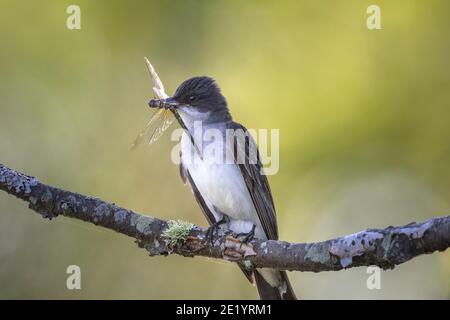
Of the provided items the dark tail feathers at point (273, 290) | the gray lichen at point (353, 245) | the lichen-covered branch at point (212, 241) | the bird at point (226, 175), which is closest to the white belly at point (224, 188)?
the bird at point (226, 175)

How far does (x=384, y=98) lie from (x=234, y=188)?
249 centimetres

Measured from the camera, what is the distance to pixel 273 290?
6309mm

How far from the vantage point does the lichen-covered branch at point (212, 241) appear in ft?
12.7

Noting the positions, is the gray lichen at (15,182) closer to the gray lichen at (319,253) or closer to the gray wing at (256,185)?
the gray lichen at (319,253)

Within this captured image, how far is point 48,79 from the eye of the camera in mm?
8789

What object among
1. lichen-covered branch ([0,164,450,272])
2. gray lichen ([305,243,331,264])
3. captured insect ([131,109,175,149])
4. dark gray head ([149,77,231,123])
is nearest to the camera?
lichen-covered branch ([0,164,450,272])

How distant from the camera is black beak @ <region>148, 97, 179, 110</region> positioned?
6148 mm

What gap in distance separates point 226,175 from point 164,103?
0.87 m

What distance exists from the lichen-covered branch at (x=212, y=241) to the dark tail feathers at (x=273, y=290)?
1.20 meters

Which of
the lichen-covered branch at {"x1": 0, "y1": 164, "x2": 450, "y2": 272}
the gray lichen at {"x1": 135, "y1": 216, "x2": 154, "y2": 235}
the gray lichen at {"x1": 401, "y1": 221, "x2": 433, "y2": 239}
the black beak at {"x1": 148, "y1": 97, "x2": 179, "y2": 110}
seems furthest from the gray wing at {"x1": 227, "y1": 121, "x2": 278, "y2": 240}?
the gray lichen at {"x1": 401, "y1": 221, "x2": 433, "y2": 239}

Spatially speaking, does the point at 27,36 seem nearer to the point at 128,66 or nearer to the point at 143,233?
the point at 128,66

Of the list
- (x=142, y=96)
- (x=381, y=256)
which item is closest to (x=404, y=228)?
(x=381, y=256)

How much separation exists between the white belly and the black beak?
0.32 meters

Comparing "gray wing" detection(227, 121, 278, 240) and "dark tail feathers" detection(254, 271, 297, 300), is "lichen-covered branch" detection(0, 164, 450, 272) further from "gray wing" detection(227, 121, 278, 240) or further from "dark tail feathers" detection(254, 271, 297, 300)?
"dark tail feathers" detection(254, 271, 297, 300)
